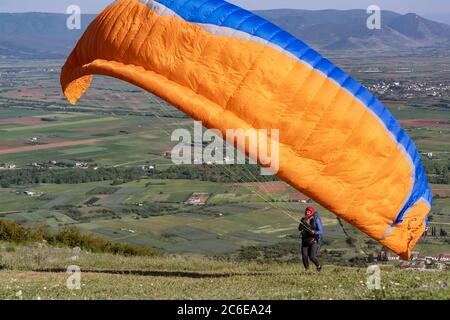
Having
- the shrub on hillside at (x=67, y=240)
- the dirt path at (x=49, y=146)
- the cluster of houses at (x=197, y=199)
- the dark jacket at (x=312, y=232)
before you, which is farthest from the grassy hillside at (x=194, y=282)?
the dirt path at (x=49, y=146)

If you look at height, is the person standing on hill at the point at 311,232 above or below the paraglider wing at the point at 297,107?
below

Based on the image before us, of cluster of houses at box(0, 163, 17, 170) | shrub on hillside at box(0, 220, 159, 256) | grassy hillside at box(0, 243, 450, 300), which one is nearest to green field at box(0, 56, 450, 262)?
cluster of houses at box(0, 163, 17, 170)

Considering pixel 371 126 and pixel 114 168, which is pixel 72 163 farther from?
pixel 371 126

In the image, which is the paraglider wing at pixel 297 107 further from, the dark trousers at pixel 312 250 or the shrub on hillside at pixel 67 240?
the shrub on hillside at pixel 67 240

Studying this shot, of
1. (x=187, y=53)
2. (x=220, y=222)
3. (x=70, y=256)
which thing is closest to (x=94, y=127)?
(x=220, y=222)

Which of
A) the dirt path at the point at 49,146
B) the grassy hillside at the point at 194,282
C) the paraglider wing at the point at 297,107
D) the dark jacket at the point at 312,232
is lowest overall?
the dirt path at the point at 49,146

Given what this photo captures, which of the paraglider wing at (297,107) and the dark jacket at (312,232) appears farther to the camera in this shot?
the dark jacket at (312,232)

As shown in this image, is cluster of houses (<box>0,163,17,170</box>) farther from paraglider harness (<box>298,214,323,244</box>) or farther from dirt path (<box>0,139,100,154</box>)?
paraglider harness (<box>298,214,323,244</box>)

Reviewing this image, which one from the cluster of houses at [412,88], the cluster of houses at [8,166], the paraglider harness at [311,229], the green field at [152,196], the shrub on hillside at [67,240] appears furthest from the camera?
the cluster of houses at [412,88]
